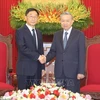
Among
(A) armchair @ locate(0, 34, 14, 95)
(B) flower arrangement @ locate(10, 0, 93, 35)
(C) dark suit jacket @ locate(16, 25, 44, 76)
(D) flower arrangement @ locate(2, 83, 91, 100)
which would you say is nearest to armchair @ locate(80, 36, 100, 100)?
(B) flower arrangement @ locate(10, 0, 93, 35)

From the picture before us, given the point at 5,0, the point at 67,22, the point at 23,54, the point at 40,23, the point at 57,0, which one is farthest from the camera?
the point at 5,0

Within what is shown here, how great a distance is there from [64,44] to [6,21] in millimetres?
3566

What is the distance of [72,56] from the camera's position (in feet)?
10.9

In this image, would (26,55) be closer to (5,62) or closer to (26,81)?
(26,81)

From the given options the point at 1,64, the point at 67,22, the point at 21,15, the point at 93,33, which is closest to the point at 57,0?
the point at 93,33

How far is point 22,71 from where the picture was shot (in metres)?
3.54

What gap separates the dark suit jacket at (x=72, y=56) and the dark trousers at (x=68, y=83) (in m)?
0.04

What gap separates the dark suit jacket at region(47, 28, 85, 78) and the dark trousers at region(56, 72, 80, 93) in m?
0.04

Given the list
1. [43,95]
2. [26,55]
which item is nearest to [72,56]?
[26,55]

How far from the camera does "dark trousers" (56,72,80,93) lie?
334 centimetres

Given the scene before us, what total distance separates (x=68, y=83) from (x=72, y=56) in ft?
0.90

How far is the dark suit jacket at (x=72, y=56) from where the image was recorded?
10.9ft

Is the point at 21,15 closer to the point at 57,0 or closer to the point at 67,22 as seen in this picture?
the point at 67,22

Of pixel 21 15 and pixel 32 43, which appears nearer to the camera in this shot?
pixel 32 43
